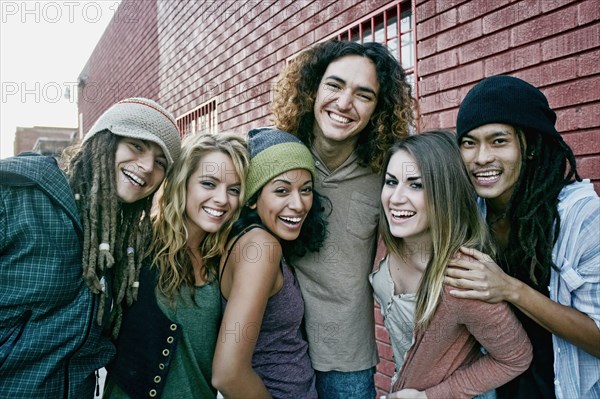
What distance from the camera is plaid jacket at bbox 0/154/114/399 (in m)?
1.75

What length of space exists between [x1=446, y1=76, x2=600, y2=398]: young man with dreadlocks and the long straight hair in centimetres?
7

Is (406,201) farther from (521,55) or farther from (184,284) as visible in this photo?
(521,55)

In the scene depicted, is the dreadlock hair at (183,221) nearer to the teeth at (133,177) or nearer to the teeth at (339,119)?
the teeth at (133,177)

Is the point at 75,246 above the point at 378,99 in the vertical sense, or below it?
below

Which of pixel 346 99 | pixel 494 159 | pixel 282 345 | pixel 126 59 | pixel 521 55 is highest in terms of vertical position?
pixel 126 59

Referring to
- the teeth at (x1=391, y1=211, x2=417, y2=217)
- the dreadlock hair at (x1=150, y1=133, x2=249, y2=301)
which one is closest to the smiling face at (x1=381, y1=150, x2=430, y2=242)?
the teeth at (x1=391, y1=211, x2=417, y2=217)

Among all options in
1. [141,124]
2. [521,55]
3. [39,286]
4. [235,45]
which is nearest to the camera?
[39,286]

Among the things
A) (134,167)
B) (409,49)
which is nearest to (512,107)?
(134,167)

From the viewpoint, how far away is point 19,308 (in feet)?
5.85

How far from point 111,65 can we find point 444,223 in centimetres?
1470

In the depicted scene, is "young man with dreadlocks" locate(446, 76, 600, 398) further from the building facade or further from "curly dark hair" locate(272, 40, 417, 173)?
the building facade

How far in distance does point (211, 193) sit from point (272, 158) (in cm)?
35

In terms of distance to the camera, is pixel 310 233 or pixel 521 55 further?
pixel 521 55

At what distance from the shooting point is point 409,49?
403cm
